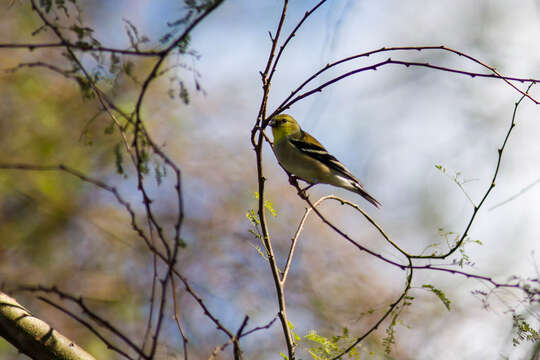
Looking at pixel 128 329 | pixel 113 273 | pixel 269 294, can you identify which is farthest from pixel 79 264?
pixel 269 294

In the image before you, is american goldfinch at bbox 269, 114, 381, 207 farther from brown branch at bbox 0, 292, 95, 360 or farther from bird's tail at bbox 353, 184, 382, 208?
brown branch at bbox 0, 292, 95, 360

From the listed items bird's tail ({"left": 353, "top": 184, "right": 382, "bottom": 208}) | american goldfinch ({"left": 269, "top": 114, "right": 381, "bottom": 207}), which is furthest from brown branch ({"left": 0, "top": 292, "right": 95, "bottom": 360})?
bird's tail ({"left": 353, "top": 184, "right": 382, "bottom": 208})

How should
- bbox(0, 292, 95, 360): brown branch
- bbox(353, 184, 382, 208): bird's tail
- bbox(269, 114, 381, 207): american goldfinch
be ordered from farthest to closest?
bbox(269, 114, 381, 207): american goldfinch, bbox(353, 184, 382, 208): bird's tail, bbox(0, 292, 95, 360): brown branch

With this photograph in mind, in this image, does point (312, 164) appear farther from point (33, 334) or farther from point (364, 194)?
point (33, 334)

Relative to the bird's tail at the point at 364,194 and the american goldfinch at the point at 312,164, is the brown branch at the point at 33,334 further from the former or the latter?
the bird's tail at the point at 364,194

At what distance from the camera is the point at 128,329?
586 cm

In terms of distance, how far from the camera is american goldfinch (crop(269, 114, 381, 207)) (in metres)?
4.43

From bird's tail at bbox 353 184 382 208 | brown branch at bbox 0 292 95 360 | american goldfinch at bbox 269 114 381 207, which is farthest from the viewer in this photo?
american goldfinch at bbox 269 114 381 207

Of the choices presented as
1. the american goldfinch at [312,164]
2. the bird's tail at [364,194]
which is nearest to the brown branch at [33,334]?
the american goldfinch at [312,164]

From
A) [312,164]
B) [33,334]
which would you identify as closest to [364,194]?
[312,164]

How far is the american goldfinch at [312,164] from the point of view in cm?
443

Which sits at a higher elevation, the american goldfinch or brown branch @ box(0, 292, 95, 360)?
the american goldfinch

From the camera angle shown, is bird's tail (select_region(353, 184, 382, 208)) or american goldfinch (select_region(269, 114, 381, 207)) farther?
american goldfinch (select_region(269, 114, 381, 207))

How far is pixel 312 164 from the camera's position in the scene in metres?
4.52
